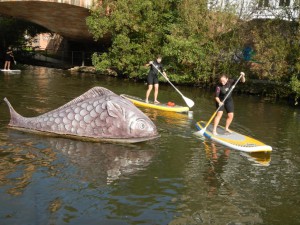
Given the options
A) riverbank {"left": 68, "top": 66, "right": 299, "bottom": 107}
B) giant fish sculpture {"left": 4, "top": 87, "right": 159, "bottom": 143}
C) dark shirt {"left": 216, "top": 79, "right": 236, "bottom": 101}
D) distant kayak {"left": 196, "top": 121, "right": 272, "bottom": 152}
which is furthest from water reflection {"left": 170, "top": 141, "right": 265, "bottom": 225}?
riverbank {"left": 68, "top": 66, "right": 299, "bottom": 107}

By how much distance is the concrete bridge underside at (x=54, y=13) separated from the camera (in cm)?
2784

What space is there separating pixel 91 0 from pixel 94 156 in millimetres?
21524

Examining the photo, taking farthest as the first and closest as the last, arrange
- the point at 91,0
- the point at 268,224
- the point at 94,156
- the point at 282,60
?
the point at 91,0 < the point at 282,60 < the point at 94,156 < the point at 268,224

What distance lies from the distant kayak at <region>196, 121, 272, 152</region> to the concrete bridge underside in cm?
1953

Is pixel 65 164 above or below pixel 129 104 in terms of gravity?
below

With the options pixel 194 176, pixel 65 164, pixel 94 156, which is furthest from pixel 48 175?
pixel 194 176

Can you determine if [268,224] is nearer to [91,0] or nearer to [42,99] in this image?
[42,99]

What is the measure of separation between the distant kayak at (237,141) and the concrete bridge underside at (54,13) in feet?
64.1

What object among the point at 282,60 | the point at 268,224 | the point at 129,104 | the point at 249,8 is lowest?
the point at 268,224

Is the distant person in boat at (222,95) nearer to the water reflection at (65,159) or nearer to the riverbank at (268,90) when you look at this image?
the water reflection at (65,159)

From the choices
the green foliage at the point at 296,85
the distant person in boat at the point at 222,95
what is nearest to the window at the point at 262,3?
the green foliage at the point at 296,85

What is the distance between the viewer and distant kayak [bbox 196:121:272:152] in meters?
9.47

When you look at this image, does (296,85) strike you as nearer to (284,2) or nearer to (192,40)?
(284,2)

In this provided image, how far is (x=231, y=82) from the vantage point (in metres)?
10.9
